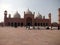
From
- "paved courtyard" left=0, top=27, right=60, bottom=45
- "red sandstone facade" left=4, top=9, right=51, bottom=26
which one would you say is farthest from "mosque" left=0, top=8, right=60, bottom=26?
"paved courtyard" left=0, top=27, right=60, bottom=45

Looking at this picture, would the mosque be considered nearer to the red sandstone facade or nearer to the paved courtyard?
the red sandstone facade

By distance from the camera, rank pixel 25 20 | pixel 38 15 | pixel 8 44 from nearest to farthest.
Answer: pixel 8 44 < pixel 25 20 < pixel 38 15

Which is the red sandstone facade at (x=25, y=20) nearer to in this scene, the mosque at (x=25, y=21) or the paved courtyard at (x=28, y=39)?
the mosque at (x=25, y=21)

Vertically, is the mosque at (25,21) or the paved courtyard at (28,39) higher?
the mosque at (25,21)

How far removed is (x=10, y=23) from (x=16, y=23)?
160 cm

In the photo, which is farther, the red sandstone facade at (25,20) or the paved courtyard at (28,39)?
the red sandstone facade at (25,20)

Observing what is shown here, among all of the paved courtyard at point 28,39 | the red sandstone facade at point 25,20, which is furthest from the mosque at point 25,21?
the paved courtyard at point 28,39

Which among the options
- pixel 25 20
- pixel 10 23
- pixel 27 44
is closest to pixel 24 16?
pixel 25 20

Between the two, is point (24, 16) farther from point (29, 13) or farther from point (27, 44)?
point (27, 44)

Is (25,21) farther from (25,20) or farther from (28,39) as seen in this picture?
(28,39)

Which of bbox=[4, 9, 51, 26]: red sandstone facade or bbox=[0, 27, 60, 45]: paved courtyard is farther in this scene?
bbox=[4, 9, 51, 26]: red sandstone facade

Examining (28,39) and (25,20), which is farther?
(25,20)

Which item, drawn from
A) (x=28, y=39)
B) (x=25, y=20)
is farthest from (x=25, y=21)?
(x=28, y=39)

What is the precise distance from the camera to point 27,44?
7.48 metres
